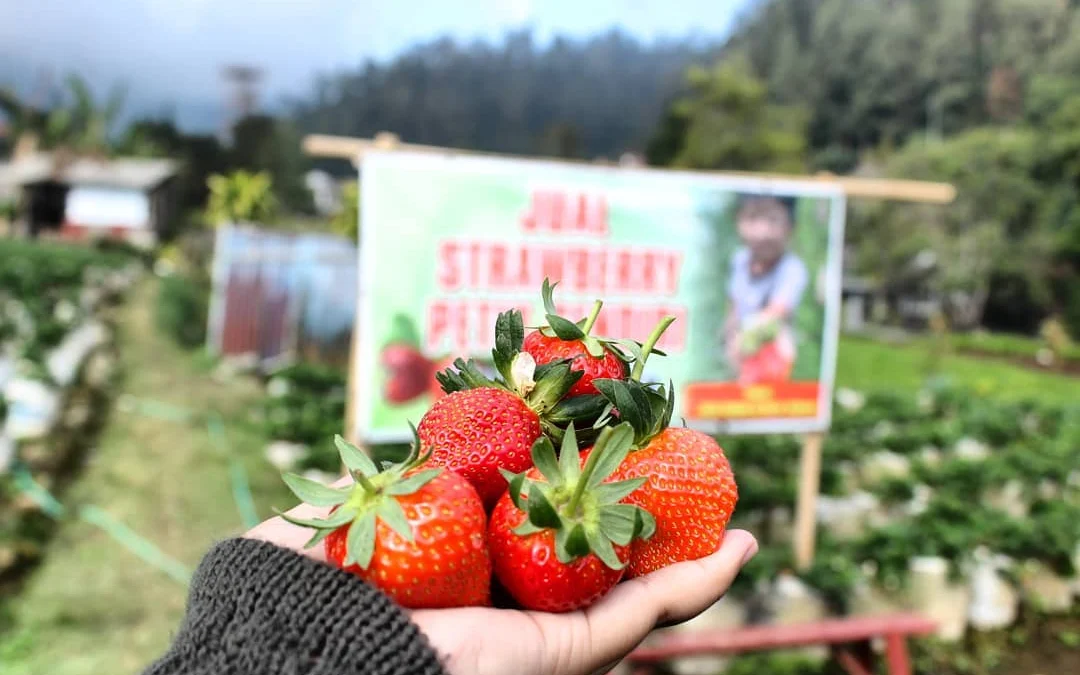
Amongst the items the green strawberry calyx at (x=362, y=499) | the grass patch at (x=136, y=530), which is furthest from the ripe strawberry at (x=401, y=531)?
the grass patch at (x=136, y=530)

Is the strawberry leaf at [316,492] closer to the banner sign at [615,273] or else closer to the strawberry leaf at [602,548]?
the strawberry leaf at [602,548]

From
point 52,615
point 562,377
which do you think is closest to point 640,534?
point 562,377

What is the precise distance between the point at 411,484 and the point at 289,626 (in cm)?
17

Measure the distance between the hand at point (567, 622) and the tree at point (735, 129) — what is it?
28.1 metres

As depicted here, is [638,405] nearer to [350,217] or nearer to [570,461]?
[570,461]

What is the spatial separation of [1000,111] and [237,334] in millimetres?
34869

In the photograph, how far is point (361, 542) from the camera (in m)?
0.81

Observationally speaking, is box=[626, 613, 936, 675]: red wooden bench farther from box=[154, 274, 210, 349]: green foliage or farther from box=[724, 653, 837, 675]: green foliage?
box=[154, 274, 210, 349]: green foliage

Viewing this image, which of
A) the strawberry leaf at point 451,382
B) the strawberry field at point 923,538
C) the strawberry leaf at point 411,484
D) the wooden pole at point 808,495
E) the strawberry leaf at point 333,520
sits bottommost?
the strawberry field at point 923,538

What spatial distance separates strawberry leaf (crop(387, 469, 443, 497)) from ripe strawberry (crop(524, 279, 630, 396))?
Answer: 0.27 m

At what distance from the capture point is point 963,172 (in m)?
24.0

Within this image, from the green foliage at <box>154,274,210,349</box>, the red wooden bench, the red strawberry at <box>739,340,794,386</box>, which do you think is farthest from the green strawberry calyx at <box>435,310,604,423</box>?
the green foliage at <box>154,274,210,349</box>

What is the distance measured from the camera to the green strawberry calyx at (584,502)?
851 mm

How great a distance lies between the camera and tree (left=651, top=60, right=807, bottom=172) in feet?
93.5
